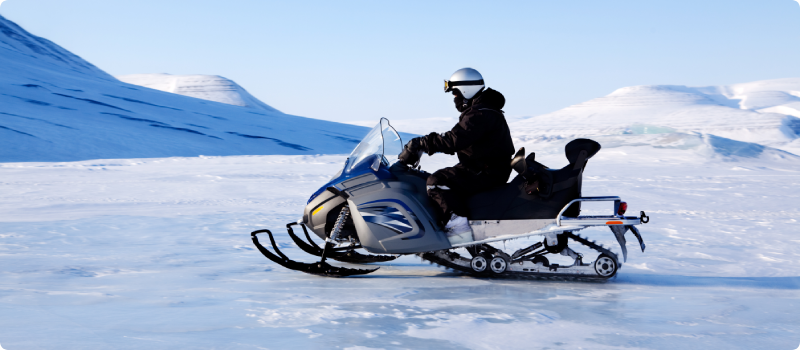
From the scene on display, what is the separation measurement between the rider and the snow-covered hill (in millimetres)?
37294

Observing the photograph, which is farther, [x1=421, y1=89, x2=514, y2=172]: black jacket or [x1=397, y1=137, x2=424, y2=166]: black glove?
[x1=397, y1=137, x2=424, y2=166]: black glove

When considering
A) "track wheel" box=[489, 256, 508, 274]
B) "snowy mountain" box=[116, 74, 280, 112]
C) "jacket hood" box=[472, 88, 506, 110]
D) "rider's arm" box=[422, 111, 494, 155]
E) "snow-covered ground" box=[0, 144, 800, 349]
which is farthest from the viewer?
"snowy mountain" box=[116, 74, 280, 112]

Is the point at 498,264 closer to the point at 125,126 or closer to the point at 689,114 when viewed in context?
the point at 125,126

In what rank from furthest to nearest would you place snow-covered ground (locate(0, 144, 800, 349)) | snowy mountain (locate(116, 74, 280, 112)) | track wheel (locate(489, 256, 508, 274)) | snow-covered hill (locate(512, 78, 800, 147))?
snowy mountain (locate(116, 74, 280, 112))
snow-covered hill (locate(512, 78, 800, 147))
track wheel (locate(489, 256, 508, 274))
snow-covered ground (locate(0, 144, 800, 349))

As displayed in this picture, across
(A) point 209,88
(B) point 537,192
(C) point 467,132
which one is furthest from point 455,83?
Result: (A) point 209,88

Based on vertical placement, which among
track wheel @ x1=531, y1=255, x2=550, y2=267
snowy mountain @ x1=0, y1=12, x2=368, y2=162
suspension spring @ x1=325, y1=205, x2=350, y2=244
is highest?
snowy mountain @ x1=0, y1=12, x2=368, y2=162

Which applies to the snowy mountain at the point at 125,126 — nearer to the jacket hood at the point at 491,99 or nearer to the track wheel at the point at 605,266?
the jacket hood at the point at 491,99

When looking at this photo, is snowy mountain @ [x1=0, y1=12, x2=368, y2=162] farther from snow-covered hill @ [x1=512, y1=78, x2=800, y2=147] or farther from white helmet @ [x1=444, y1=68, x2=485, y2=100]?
white helmet @ [x1=444, y1=68, x2=485, y2=100]

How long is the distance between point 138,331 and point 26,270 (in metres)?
1.99

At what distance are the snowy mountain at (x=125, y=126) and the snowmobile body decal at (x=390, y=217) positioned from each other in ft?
68.5

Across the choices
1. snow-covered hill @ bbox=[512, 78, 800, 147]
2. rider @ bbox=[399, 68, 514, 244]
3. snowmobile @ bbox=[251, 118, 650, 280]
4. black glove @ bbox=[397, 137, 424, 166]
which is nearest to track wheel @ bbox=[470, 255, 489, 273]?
snowmobile @ bbox=[251, 118, 650, 280]

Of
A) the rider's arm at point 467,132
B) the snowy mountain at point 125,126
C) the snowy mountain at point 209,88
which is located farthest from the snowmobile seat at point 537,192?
the snowy mountain at point 209,88

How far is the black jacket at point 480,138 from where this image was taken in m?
3.94

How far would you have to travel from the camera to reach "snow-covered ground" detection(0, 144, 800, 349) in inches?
116
